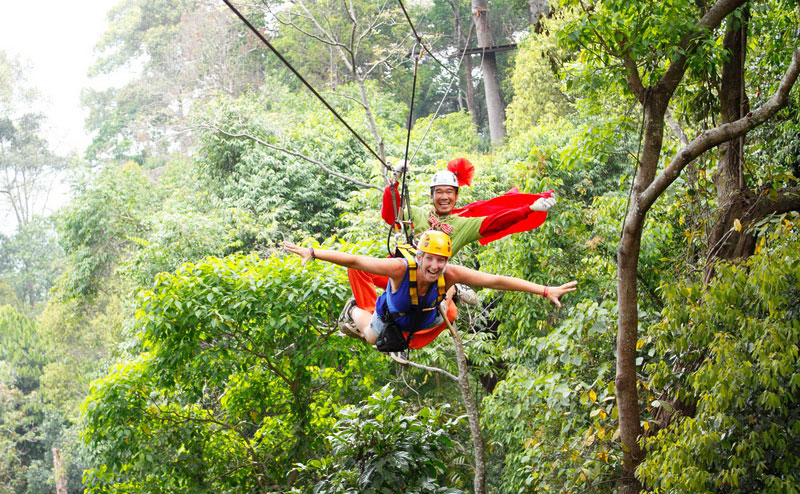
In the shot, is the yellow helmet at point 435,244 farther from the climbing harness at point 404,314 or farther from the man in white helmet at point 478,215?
the man in white helmet at point 478,215

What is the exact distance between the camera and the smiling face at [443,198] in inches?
191

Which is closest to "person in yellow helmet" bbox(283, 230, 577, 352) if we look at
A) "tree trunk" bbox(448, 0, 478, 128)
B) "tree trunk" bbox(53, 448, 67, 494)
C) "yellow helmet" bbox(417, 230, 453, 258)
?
"yellow helmet" bbox(417, 230, 453, 258)

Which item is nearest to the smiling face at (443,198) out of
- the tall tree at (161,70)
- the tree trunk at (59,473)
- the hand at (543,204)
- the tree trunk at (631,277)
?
the hand at (543,204)

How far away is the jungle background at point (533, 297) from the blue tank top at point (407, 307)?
91 cm

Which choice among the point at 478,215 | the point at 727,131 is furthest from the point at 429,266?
the point at 727,131

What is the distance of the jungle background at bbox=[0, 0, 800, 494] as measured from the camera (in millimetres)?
4617

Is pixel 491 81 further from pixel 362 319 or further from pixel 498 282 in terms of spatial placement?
pixel 498 282

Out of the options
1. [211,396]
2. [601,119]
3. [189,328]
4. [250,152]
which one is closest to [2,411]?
[250,152]

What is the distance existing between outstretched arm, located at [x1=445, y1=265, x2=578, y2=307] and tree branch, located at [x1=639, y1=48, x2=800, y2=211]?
904 millimetres

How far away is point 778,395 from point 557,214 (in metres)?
4.21

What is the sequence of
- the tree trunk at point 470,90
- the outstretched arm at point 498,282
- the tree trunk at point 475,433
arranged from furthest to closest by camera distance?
the tree trunk at point 470,90
the tree trunk at point 475,433
the outstretched arm at point 498,282

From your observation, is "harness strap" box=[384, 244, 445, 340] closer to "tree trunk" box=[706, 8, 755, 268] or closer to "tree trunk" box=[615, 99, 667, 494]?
"tree trunk" box=[615, 99, 667, 494]

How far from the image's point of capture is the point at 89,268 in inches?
599

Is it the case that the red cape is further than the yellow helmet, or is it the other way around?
the red cape
